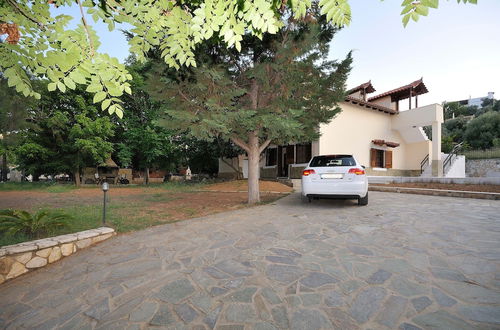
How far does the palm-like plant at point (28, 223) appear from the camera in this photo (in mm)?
4355

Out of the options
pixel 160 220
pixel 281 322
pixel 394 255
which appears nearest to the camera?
pixel 281 322

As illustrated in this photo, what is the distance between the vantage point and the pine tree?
650 centimetres

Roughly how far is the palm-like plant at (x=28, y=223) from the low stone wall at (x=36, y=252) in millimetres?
936

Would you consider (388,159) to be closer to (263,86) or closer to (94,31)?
(263,86)

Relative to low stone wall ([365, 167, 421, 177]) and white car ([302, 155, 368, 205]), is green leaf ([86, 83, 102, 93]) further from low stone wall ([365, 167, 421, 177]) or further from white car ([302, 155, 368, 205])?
low stone wall ([365, 167, 421, 177])

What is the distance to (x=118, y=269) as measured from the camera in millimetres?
3273

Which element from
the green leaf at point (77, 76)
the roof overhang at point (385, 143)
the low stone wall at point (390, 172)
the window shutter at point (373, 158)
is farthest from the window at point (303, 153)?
the green leaf at point (77, 76)

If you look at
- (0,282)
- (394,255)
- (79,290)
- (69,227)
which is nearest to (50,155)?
(69,227)

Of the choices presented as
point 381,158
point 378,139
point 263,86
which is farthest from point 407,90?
point 263,86

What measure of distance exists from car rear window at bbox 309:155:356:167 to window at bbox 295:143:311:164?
9.16 meters

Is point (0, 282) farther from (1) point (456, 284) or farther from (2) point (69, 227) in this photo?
(1) point (456, 284)

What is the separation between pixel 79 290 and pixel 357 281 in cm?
352

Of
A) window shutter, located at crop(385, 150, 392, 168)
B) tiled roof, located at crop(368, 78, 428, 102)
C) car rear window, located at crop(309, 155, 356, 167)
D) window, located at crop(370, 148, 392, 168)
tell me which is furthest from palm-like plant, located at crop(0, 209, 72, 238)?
tiled roof, located at crop(368, 78, 428, 102)

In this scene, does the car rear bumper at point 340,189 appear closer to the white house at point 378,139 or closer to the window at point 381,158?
the white house at point 378,139
